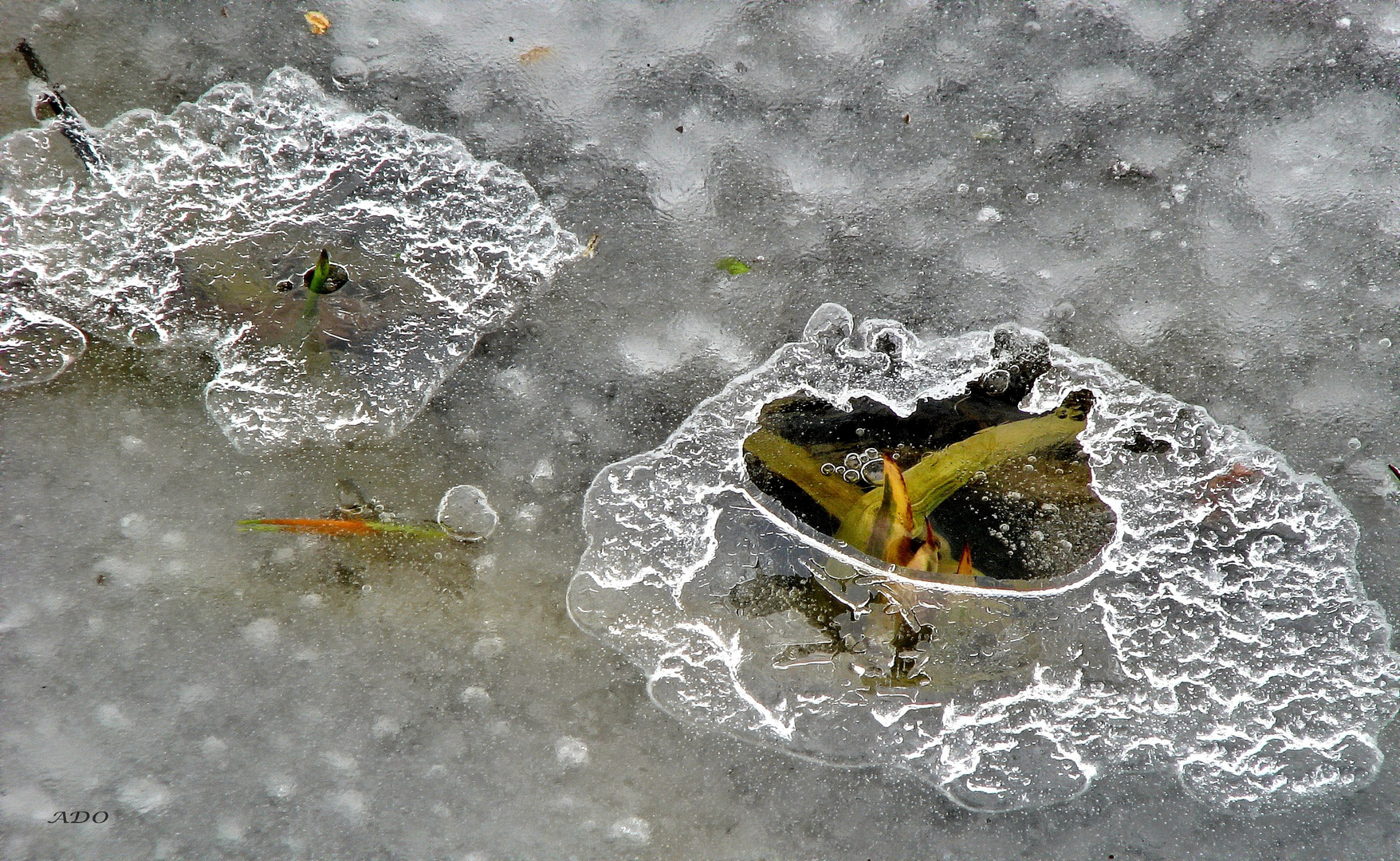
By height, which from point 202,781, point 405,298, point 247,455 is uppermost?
point 405,298

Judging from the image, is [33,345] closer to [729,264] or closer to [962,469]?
[729,264]

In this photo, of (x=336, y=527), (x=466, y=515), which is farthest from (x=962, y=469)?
(x=336, y=527)

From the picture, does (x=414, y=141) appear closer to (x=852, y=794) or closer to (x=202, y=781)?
(x=202, y=781)

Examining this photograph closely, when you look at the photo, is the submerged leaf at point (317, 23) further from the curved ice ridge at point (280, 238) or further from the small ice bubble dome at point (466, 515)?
the small ice bubble dome at point (466, 515)

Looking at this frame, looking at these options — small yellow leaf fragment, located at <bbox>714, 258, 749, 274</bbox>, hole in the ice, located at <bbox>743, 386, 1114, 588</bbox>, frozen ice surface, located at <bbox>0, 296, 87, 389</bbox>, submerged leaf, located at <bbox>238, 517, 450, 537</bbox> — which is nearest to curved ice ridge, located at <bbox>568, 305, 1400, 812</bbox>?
hole in the ice, located at <bbox>743, 386, 1114, 588</bbox>

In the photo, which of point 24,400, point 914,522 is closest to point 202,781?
point 24,400

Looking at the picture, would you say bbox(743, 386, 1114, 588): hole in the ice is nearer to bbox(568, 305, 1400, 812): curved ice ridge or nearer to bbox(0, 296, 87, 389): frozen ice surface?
bbox(568, 305, 1400, 812): curved ice ridge
